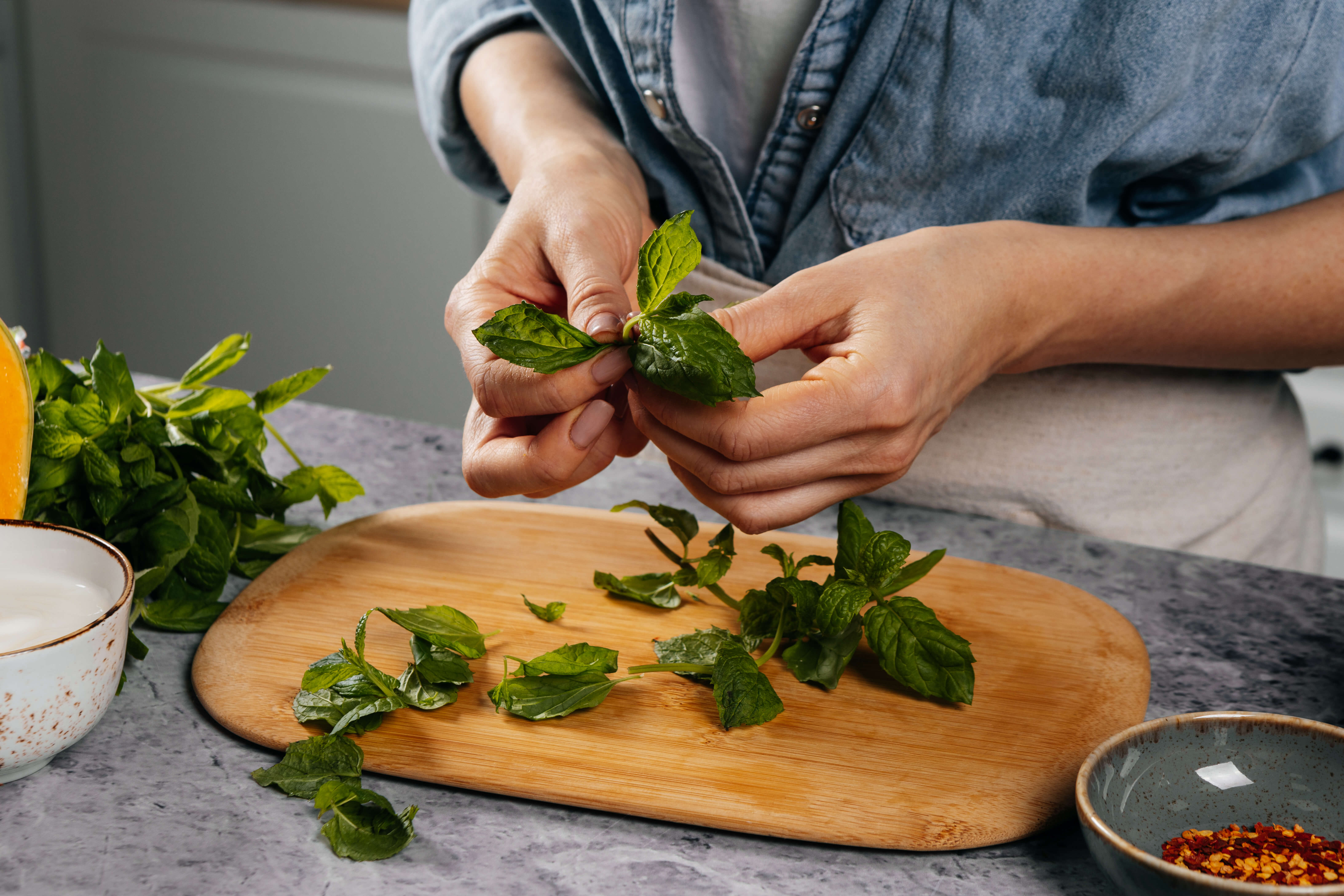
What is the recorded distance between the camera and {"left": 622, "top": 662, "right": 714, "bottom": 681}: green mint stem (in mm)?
683

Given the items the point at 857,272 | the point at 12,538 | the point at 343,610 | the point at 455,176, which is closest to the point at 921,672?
the point at 857,272

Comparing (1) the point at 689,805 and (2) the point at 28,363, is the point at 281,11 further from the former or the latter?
(1) the point at 689,805

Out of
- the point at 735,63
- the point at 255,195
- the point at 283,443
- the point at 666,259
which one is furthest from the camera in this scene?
the point at 255,195

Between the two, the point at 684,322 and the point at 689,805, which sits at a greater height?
the point at 684,322

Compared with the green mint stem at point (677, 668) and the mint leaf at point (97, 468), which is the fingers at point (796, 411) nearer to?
the green mint stem at point (677, 668)

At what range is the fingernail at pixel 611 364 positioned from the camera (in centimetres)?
67

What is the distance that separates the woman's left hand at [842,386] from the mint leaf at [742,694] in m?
0.10

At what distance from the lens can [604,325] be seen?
67 centimetres

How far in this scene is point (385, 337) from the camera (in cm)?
260

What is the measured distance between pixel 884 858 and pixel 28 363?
64cm

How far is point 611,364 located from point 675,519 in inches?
6.5

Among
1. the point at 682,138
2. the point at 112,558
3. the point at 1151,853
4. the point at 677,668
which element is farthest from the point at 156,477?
the point at 1151,853

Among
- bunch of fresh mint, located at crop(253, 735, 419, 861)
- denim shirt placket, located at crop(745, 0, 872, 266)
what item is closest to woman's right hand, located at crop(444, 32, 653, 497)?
denim shirt placket, located at crop(745, 0, 872, 266)

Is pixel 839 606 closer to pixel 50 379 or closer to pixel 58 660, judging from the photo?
pixel 58 660
